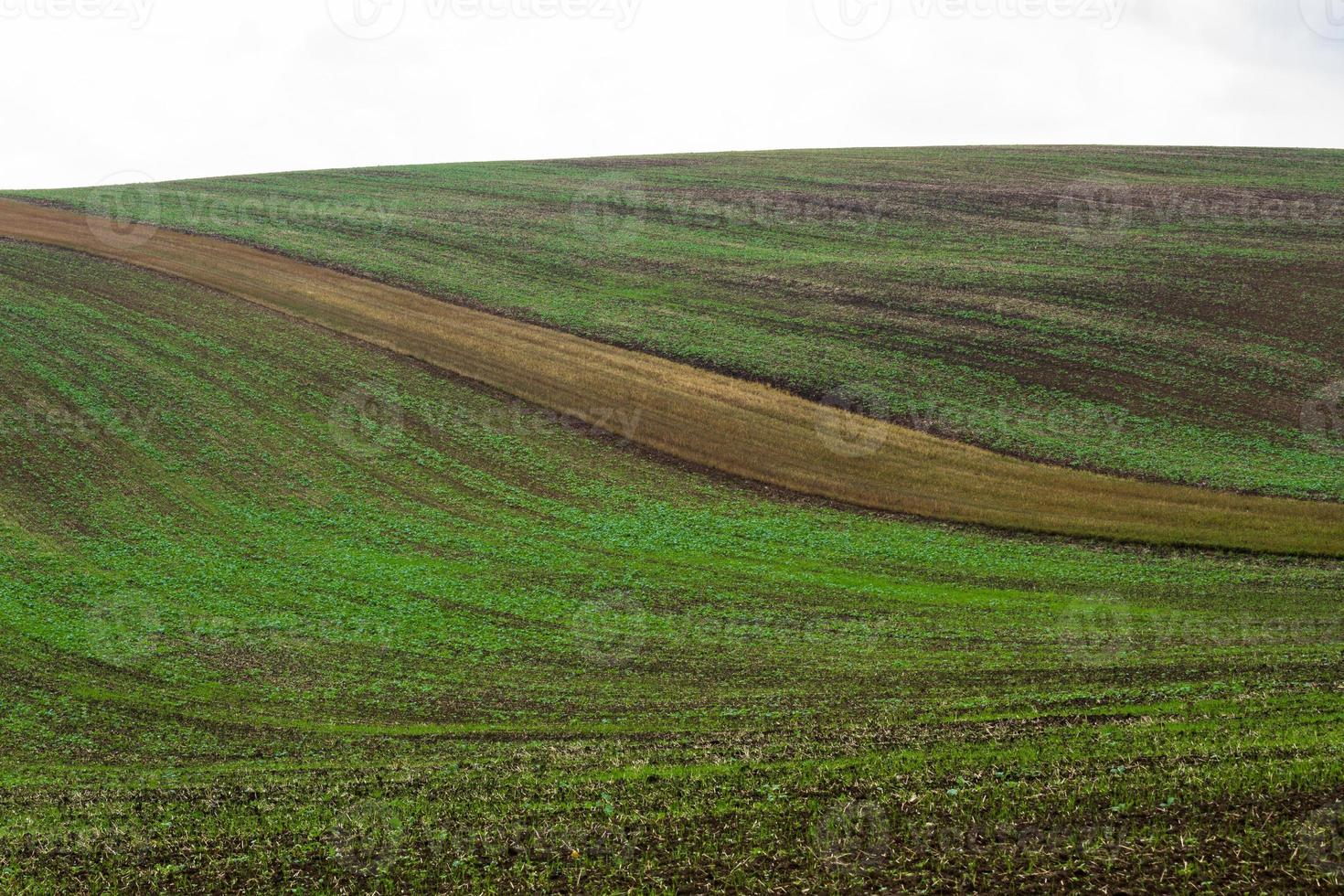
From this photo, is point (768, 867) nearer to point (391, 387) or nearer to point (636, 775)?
point (636, 775)

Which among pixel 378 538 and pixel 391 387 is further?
pixel 391 387

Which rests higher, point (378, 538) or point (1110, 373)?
point (1110, 373)

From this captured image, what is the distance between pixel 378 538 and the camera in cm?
2380

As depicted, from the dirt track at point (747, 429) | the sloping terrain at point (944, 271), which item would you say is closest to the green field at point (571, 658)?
the sloping terrain at point (944, 271)

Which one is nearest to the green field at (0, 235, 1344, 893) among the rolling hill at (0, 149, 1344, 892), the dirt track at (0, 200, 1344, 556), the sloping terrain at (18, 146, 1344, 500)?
the rolling hill at (0, 149, 1344, 892)

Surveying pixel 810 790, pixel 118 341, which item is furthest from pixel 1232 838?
pixel 118 341

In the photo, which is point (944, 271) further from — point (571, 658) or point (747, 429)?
point (571, 658)

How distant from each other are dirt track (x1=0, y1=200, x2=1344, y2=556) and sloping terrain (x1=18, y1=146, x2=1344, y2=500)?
1391mm

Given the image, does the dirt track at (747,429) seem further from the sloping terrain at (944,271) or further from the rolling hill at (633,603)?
the sloping terrain at (944,271)

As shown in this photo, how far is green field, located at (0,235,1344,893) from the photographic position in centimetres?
1165

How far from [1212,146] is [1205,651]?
55.5m

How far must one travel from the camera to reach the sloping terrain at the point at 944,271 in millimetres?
30781

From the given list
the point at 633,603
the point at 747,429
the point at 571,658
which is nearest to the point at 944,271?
the point at 747,429

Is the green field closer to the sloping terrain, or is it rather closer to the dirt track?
the sloping terrain
